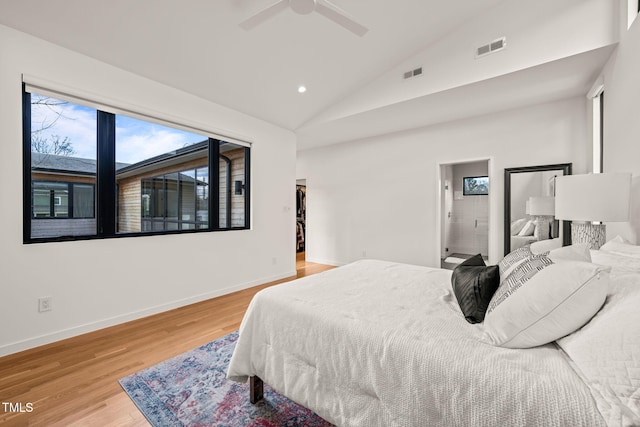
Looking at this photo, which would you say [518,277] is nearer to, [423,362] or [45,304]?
[423,362]

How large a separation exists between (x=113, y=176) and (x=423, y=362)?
124 inches

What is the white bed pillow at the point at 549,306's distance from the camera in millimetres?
998

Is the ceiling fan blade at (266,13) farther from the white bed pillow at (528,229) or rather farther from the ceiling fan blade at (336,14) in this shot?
the white bed pillow at (528,229)

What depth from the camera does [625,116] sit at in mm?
2217

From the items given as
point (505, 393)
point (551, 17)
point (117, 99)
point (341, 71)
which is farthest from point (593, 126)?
Result: point (117, 99)

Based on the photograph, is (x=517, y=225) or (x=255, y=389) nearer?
(x=255, y=389)

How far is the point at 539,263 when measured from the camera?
125 cm

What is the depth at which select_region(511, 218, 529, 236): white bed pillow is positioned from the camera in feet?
12.5

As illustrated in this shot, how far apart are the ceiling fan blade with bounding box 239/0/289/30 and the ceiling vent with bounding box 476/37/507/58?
223 cm

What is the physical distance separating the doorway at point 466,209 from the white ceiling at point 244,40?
287 cm

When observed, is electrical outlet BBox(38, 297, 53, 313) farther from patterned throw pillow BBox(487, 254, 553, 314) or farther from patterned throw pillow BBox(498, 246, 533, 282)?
patterned throw pillow BBox(498, 246, 533, 282)

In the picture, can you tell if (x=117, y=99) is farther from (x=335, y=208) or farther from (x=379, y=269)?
(x=335, y=208)

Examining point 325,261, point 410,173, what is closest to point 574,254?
point 410,173

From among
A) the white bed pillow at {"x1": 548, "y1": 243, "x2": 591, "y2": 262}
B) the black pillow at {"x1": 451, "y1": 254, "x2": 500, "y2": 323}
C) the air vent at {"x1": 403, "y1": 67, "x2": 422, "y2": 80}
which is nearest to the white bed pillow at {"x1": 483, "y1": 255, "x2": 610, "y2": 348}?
the black pillow at {"x1": 451, "y1": 254, "x2": 500, "y2": 323}
